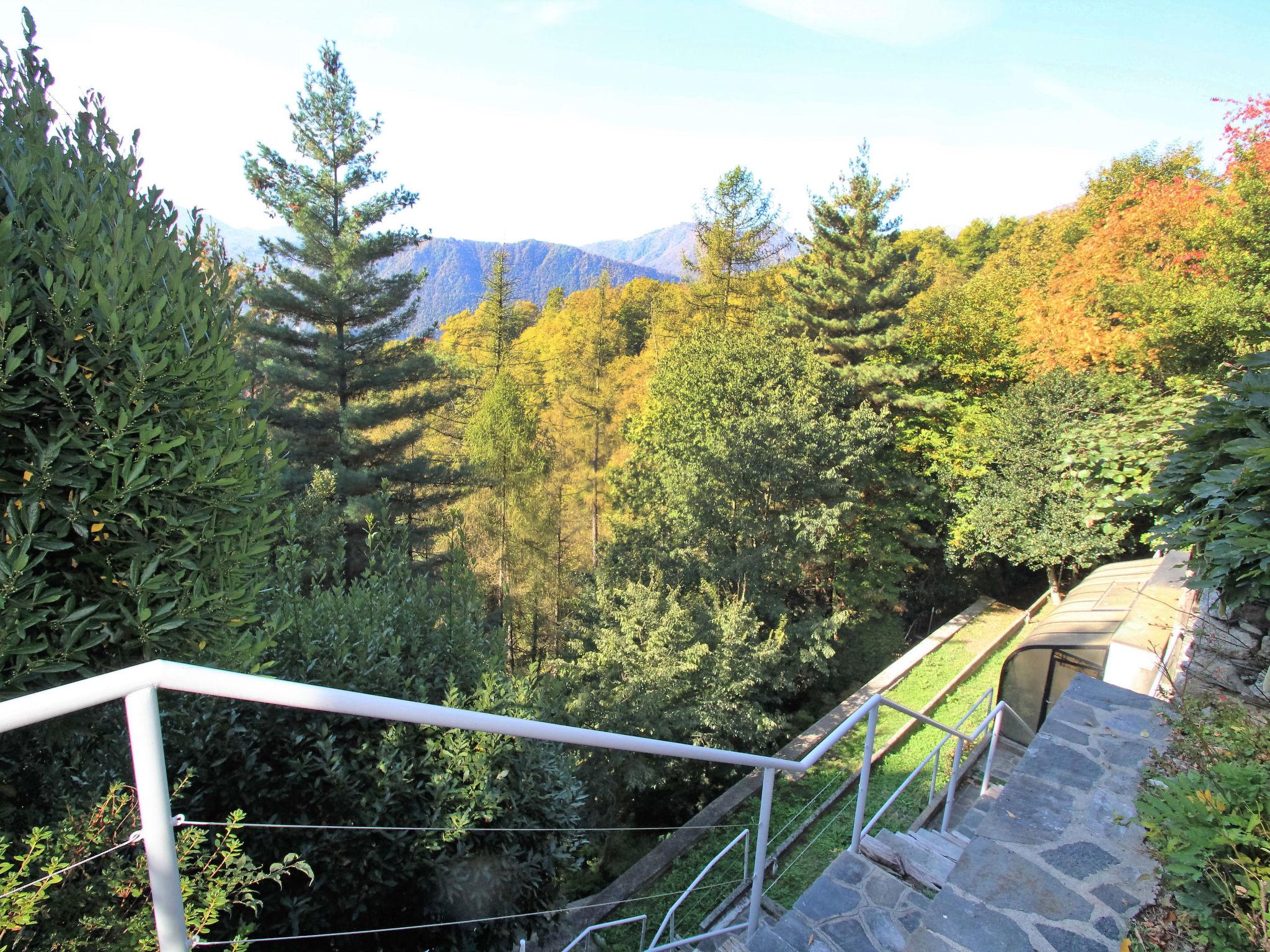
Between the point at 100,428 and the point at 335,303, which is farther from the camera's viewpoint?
the point at 335,303

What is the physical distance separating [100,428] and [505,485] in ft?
49.5

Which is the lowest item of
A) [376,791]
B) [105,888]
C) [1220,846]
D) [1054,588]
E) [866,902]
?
[1054,588]

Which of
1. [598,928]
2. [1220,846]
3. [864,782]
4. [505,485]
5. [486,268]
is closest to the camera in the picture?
[1220,846]

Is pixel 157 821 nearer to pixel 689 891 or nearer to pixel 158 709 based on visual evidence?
pixel 158 709

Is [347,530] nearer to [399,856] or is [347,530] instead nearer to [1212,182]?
[399,856]

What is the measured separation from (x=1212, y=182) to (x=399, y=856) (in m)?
22.2

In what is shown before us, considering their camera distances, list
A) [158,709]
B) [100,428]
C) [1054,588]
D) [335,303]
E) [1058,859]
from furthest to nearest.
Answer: [1054,588]
[335,303]
[1058,859]
[100,428]
[158,709]

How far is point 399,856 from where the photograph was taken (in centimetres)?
344

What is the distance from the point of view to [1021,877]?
2.92 meters

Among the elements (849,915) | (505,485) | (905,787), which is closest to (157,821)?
(849,915)

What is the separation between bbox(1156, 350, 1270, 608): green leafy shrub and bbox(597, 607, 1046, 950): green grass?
4011mm

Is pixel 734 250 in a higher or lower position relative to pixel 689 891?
higher

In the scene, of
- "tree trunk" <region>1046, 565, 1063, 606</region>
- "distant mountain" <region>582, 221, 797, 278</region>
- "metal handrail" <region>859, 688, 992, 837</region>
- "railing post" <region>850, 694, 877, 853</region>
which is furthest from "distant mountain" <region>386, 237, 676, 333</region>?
"distant mountain" <region>582, 221, 797, 278</region>

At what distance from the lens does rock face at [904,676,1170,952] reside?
8.57 feet
